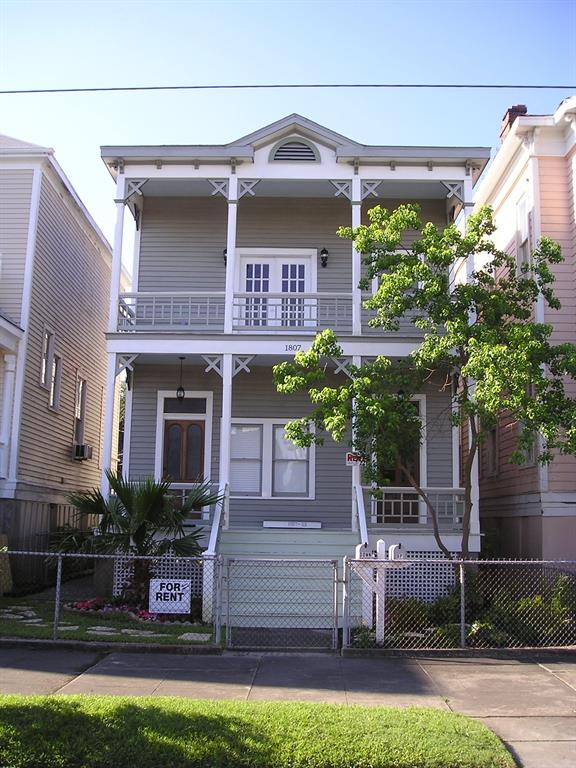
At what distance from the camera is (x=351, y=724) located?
262 inches

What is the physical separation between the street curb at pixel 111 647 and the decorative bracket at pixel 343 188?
9.40 m

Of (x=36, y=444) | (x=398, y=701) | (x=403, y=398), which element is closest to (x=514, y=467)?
(x=403, y=398)

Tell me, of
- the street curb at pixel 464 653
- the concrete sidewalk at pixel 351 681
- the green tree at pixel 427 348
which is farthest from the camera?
the green tree at pixel 427 348

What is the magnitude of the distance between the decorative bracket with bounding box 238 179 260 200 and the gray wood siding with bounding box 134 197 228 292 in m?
1.78

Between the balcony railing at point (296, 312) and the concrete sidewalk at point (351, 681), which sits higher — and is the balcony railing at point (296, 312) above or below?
above

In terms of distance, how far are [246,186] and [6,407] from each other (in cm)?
662

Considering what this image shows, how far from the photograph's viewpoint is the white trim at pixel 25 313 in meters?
16.3

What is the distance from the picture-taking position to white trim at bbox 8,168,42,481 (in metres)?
16.3

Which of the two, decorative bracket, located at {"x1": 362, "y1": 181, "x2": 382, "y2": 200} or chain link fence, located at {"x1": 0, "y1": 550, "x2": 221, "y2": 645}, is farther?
decorative bracket, located at {"x1": 362, "y1": 181, "x2": 382, "y2": 200}

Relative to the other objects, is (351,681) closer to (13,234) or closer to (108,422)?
(108,422)

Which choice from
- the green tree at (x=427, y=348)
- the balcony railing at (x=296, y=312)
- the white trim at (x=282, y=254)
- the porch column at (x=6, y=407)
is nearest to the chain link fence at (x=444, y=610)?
the green tree at (x=427, y=348)

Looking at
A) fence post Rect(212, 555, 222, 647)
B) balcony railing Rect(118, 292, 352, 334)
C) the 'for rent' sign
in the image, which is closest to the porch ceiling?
balcony railing Rect(118, 292, 352, 334)

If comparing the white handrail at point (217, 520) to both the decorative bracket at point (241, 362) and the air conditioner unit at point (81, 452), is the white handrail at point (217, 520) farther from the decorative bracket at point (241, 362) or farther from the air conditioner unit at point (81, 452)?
the air conditioner unit at point (81, 452)

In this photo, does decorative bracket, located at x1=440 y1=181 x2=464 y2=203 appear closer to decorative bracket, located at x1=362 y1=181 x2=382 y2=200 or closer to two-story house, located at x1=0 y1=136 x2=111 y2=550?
decorative bracket, located at x1=362 y1=181 x2=382 y2=200
